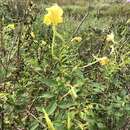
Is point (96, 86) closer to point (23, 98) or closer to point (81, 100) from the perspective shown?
point (81, 100)

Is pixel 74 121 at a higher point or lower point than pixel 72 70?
lower

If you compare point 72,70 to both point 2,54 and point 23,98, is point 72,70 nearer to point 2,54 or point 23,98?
point 23,98

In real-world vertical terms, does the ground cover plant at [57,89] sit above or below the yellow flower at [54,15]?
below

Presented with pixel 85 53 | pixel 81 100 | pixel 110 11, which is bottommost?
pixel 110 11

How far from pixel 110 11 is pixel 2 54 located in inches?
307

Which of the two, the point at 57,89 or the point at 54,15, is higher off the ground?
the point at 54,15

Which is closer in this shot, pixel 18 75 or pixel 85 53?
pixel 18 75

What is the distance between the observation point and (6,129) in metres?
2.04

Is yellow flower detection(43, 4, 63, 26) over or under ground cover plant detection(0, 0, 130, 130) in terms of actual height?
over

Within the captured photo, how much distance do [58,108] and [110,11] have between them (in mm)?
8200

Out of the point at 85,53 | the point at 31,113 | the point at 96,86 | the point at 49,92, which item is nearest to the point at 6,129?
the point at 31,113

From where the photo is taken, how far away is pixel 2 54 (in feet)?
7.62

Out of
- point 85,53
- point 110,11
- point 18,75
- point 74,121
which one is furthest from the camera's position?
point 110,11

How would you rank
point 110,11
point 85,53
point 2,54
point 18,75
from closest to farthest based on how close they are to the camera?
1. point 18,75
2. point 2,54
3. point 85,53
4. point 110,11
